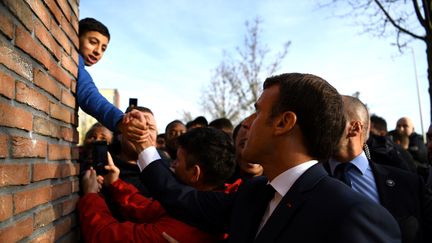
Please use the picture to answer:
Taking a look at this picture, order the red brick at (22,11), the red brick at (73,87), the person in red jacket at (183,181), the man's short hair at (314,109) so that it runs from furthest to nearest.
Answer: the red brick at (73,87)
the person in red jacket at (183,181)
the man's short hair at (314,109)
the red brick at (22,11)

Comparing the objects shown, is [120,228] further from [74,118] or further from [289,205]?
[289,205]

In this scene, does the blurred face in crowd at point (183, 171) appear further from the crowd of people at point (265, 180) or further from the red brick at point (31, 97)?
the red brick at point (31, 97)

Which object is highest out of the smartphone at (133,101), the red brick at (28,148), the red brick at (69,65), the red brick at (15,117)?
the red brick at (69,65)

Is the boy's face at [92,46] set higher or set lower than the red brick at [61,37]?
higher

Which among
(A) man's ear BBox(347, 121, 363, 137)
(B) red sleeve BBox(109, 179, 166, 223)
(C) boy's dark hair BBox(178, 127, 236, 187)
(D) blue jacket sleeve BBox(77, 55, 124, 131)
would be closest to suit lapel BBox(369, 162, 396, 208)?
(A) man's ear BBox(347, 121, 363, 137)

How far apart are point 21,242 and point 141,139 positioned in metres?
1.06

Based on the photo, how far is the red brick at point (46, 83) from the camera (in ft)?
6.51

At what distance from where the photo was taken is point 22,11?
1784 mm

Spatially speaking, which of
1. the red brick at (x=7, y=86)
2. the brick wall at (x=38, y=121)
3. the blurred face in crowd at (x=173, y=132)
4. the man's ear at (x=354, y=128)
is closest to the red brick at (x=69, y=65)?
the brick wall at (x=38, y=121)

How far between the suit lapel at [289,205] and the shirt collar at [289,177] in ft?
0.11

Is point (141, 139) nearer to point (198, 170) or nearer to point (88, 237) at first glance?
point (198, 170)

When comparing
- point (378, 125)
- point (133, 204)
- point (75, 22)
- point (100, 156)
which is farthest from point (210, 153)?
point (378, 125)

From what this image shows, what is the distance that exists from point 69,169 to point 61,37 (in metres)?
0.78

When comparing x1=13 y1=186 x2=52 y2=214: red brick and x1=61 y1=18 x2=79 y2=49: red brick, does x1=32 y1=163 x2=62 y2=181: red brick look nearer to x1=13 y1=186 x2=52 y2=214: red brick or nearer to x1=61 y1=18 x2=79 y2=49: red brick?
x1=13 y1=186 x2=52 y2=214: red brick
